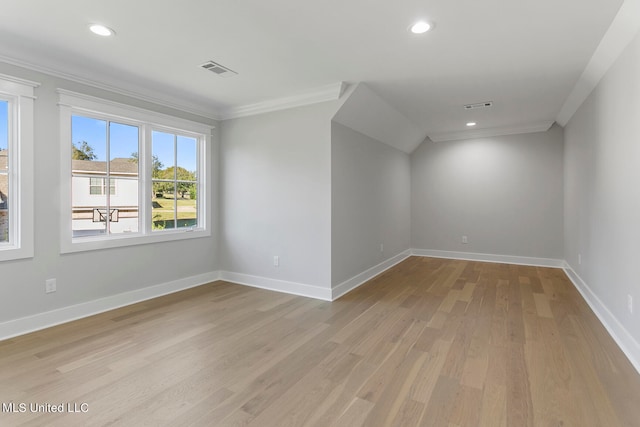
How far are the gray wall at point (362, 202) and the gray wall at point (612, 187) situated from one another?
8.38ft

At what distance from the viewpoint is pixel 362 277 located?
4480 mm

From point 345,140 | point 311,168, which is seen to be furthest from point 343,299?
point 345,140

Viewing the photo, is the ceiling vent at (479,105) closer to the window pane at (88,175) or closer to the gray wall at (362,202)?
the gray wall at (362,202)

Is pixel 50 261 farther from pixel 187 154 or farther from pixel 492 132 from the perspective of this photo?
pixel 492 132

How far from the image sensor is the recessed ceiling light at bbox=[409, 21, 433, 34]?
2.28 meters

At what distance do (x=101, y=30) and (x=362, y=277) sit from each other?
3811 millimetres

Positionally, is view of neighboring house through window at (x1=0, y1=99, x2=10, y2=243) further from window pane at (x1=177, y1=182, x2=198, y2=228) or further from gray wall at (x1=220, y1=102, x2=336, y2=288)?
gray wall at (x1=220, y1=102, x2=336, y2=288)

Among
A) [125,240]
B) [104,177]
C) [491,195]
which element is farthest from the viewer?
[491,195]

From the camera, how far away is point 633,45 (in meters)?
2.26

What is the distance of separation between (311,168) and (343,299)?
160 centimetres

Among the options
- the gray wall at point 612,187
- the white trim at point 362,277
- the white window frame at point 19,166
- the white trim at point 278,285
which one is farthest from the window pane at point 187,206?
the gray wall at point 612,187

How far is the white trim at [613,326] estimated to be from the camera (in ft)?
7.43

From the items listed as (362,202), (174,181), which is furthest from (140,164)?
(362,202)

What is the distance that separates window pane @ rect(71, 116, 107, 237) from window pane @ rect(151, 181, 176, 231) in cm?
56
